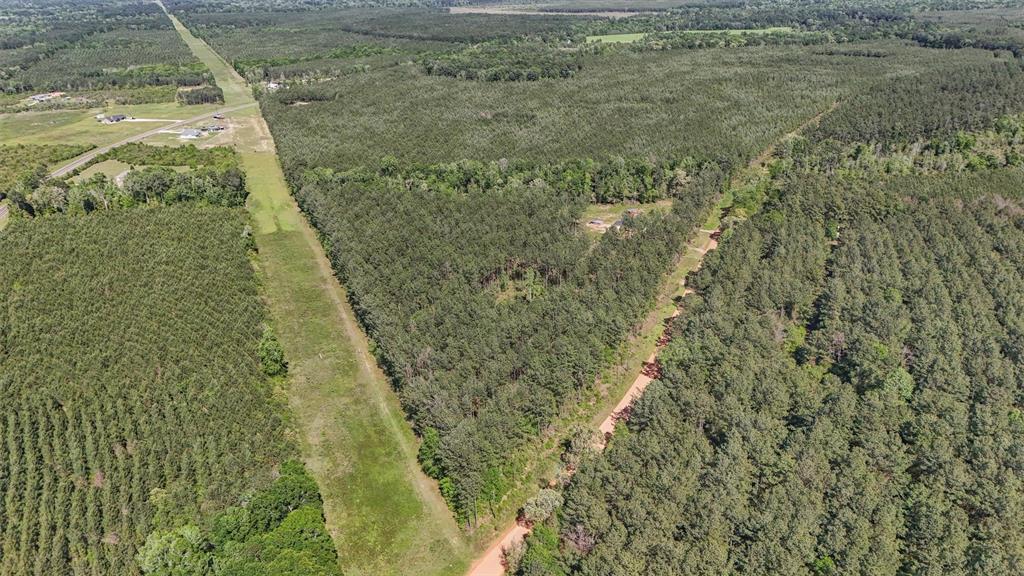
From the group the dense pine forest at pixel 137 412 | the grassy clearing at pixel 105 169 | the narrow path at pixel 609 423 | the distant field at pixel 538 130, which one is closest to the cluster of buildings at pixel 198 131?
the distant field at pixel 538 130

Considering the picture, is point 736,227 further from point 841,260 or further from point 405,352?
point 405,352

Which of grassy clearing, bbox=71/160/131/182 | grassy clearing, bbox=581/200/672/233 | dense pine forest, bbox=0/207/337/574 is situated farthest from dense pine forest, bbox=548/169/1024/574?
grassy clearing, bbox=71/160/131/182

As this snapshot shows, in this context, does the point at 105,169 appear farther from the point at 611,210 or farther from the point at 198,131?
the point at 611,210

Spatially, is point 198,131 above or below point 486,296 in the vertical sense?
below

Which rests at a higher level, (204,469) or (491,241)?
(491,241)

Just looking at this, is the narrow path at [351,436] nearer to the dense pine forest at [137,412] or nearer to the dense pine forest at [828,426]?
the dense pine forest at [137,412]

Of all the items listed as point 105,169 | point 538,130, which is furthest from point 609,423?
point 105,169

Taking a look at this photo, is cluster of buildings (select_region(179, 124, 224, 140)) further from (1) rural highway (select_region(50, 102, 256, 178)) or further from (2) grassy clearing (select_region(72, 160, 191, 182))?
(2) grassy clearing (select_region(72, 160, 191, 182))

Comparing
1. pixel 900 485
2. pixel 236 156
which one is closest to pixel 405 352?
pixel 900 485
